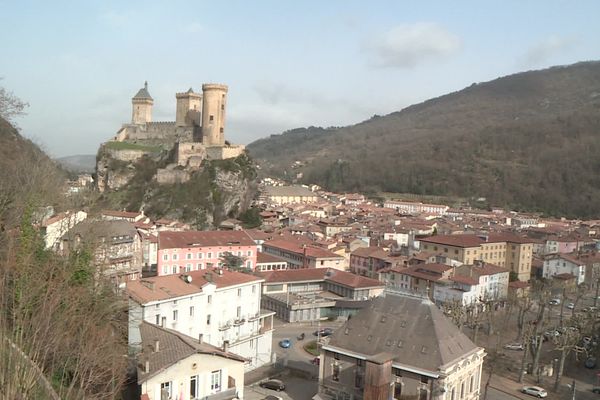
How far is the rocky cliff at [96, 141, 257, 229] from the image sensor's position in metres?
64.4

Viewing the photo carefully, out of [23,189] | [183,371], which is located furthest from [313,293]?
[183,371]

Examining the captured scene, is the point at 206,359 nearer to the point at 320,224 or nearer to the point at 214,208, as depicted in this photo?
the point at 214,208

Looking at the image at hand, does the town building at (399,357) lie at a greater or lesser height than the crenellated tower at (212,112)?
lesser

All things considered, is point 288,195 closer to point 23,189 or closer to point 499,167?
point 499,167

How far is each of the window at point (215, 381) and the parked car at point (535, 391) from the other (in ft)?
57.6

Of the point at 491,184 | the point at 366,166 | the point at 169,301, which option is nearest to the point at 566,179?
the point at 491,184

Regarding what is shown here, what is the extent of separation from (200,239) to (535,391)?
89.1ft

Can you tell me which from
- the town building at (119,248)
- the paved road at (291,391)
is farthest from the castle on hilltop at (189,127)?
the paved road at (291,391)

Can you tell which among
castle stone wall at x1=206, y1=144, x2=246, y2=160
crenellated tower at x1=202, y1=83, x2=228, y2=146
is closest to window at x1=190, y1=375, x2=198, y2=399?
castle stone wall at x1=206, y1=144, x2=246, y2=160

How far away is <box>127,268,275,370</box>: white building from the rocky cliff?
34.7m

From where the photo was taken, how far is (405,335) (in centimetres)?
2292

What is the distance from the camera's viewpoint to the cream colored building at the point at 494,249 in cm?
5344

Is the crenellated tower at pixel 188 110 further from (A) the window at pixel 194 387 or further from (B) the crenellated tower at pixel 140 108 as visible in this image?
(A) the window at pixel 194 387

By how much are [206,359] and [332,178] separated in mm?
138488
